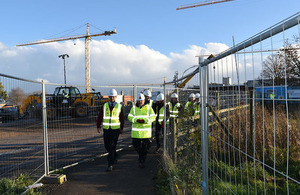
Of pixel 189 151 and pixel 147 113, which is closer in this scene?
pixel 189 151

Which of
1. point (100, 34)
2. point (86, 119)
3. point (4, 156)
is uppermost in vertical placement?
point (100, 34)

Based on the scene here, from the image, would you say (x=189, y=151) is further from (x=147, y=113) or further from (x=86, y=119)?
(x=86, y=119)

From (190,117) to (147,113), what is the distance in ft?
5.61

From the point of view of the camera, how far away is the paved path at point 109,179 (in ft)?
13.9

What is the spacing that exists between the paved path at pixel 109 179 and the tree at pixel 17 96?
1760mm

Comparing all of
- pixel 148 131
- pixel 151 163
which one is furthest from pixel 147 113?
pixel 151 163

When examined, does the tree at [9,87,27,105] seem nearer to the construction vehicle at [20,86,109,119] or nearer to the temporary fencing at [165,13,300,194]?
the construction vehicle at [20,86,109,119]

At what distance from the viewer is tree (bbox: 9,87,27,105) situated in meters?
3.72

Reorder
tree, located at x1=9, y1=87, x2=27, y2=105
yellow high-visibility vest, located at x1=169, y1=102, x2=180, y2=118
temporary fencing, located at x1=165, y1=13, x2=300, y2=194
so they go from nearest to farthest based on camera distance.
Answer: temporary fencing, located at x1=165, y1=13, x2=300, y2=194, tree, located at x1=9, y1=87, x2=27, y2=105, yellow high-visibility vest, located at x1=169, y1=102, x2=180, y2=118

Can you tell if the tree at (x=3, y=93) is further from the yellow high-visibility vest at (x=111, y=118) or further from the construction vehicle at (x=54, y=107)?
the yellow high-visibility vest at (x=111, y=118)

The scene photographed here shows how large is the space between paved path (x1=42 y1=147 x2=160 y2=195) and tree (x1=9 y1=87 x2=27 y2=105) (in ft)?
5.78

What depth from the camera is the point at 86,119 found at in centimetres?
629

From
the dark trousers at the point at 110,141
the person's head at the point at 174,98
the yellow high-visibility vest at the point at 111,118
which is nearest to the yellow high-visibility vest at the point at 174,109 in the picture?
the person's head at the point at 174,98

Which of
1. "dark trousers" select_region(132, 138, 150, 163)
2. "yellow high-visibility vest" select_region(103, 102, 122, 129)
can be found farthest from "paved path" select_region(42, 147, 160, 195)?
"yellow high-visibility vest" select_region(103, 102, 122, 129)
